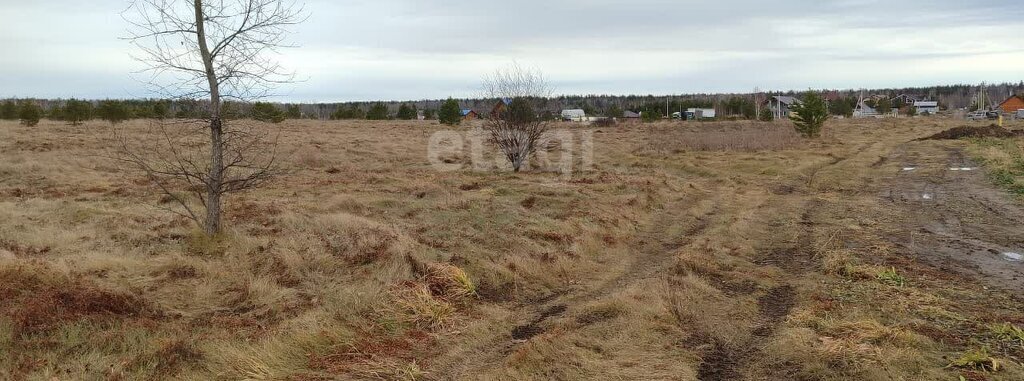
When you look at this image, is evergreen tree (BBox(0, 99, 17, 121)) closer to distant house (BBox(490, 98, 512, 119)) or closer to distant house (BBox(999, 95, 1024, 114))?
distant house (BBox(490, 98, 512, 119))

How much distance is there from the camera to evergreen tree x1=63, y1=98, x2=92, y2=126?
38.0 meters

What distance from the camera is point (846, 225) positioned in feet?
37.5

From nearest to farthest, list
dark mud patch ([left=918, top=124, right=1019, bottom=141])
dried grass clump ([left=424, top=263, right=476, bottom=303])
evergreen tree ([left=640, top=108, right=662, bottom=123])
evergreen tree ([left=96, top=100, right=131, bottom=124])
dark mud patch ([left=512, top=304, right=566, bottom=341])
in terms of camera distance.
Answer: dark mud patch ([left=512, top=304, right=566, bottom=341]) < dried grass clump ([left=424, top=263, right=476, bottom=303]) < dark mud patch ([left=918, top=124, right=1019, bottom=141]) < evergreen tree ([left=96, top=100, right=131, bottom=124]) < evergreen tree ([left=640, top=108, right=662, bottom=123])

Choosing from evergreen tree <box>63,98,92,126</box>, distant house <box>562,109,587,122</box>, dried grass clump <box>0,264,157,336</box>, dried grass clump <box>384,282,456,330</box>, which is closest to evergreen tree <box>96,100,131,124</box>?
evergreen tree <box>63,98,92,126</box>

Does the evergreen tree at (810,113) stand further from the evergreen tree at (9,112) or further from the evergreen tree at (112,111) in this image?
the evergreen tree at (9,112)

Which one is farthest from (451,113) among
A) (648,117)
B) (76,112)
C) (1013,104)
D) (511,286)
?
(1013,104)

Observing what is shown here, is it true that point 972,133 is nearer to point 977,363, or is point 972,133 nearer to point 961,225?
point 961,225

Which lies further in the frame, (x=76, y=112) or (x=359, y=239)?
(x=76, y=112)

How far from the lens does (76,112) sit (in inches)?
1501

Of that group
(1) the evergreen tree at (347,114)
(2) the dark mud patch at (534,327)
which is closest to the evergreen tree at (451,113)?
(1) the evergreen tree at (347,114)

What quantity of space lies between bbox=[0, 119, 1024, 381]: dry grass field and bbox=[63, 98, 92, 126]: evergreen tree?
2761 cm

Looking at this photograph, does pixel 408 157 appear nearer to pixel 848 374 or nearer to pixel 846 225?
pixel 846 225

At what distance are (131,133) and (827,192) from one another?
31364 mm

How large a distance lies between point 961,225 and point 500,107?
43.5 ft
